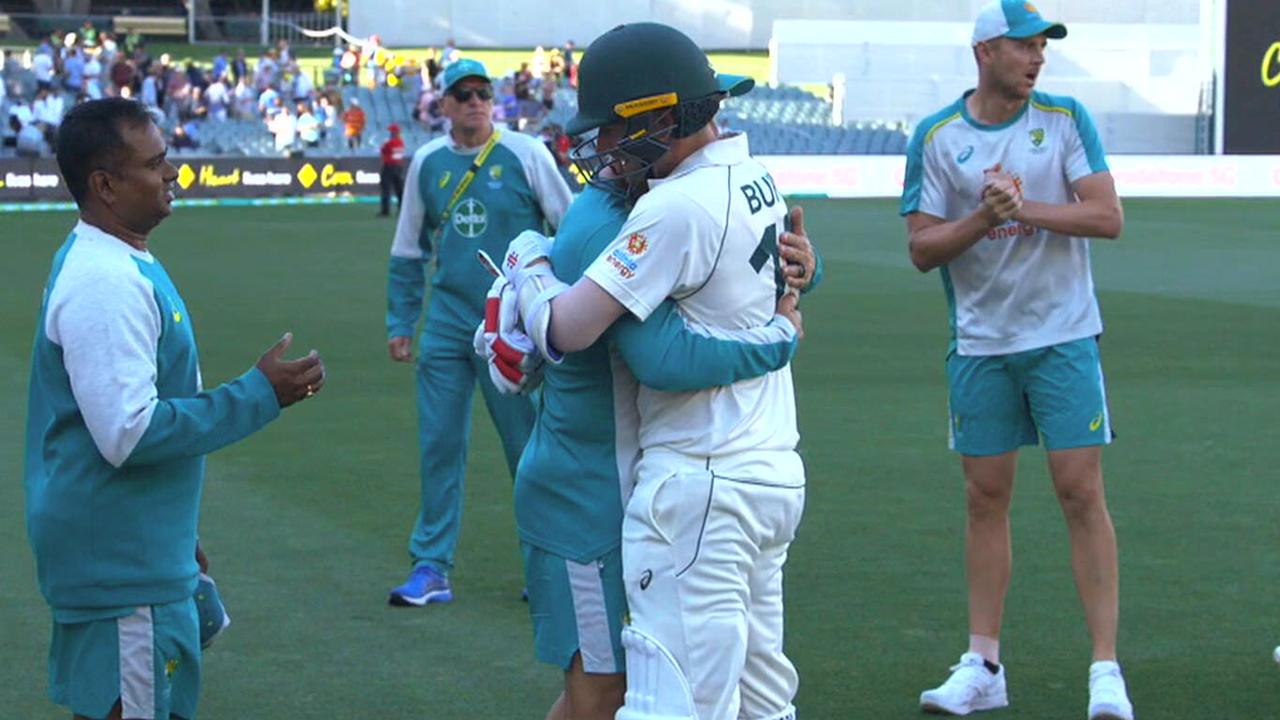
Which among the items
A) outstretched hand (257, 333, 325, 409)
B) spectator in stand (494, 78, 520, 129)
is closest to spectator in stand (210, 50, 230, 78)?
spectator in stand (494, 78, 520, 129)

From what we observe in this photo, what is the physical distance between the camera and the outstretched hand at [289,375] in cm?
447

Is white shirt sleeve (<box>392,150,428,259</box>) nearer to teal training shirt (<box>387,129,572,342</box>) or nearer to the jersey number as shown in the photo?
teal training shirt (<box>387,129,572,342</box>)

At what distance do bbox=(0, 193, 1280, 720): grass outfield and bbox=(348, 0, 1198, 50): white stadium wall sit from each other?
4127 centimetres

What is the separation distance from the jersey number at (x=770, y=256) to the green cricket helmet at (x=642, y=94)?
0.90ft

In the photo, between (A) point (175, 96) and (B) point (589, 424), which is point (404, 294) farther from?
(A) point (175, 96)

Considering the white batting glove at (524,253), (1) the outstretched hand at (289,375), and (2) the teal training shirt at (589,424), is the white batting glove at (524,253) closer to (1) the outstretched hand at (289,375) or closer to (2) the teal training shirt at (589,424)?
(2) the teal training shirt at (589,424)

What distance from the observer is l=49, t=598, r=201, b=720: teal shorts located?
14.3 feet

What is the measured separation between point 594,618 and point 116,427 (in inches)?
43.1

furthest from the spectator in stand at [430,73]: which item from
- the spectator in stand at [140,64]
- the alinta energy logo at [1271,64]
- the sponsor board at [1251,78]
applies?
the alinta energy logo at [1271,64]

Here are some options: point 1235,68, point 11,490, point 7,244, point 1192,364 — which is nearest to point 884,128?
point 1235,68

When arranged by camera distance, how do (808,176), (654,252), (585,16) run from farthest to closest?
(585,16) < (808,176) < (654,252)

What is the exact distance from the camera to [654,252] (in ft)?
13.8

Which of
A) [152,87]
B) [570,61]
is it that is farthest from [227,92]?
[570,61]

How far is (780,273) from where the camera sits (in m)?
4.48
